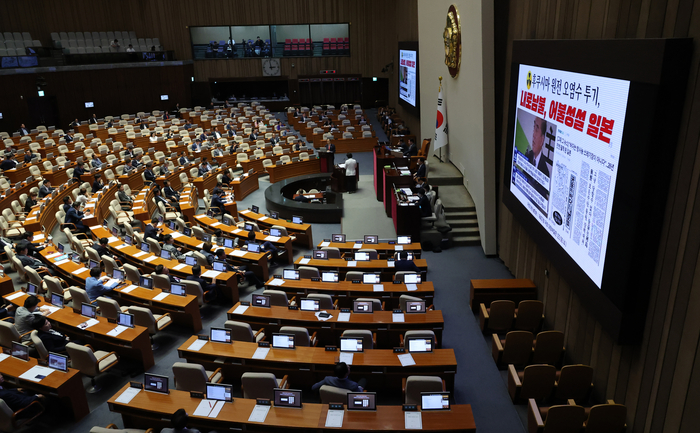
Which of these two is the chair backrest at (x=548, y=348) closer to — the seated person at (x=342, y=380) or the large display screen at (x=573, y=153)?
the large display screen at (x=573, y=153)

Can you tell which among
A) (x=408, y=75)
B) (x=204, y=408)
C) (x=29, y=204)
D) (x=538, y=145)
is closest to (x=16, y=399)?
(x=204, y=408)

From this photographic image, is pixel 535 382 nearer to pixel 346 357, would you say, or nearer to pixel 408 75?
pixel 346 357

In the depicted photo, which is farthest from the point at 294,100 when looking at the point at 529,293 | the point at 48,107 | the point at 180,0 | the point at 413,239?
the point at 529,293

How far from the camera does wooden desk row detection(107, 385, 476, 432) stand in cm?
498

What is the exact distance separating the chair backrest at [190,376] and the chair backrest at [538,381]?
397 centimetres

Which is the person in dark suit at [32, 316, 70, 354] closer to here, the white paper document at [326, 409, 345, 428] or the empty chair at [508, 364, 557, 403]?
the white paper document at [326, 409, 345, 428]

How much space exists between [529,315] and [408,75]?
642 inches

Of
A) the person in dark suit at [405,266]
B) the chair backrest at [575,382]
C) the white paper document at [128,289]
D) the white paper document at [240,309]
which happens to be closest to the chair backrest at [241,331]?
the white paper document at [240,309]

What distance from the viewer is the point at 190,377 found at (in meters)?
5.98

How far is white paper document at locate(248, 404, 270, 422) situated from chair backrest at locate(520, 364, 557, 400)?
320 centimetres

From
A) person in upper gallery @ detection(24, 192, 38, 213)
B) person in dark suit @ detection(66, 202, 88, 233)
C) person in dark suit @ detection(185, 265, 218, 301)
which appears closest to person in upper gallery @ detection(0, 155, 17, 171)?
person in upper gallery @ detection(24, 192, 38, 213)

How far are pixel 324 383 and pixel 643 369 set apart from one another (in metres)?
3.50

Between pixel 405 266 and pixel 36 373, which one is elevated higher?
pixel 36 373

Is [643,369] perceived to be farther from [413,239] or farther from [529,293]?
[413,239]
